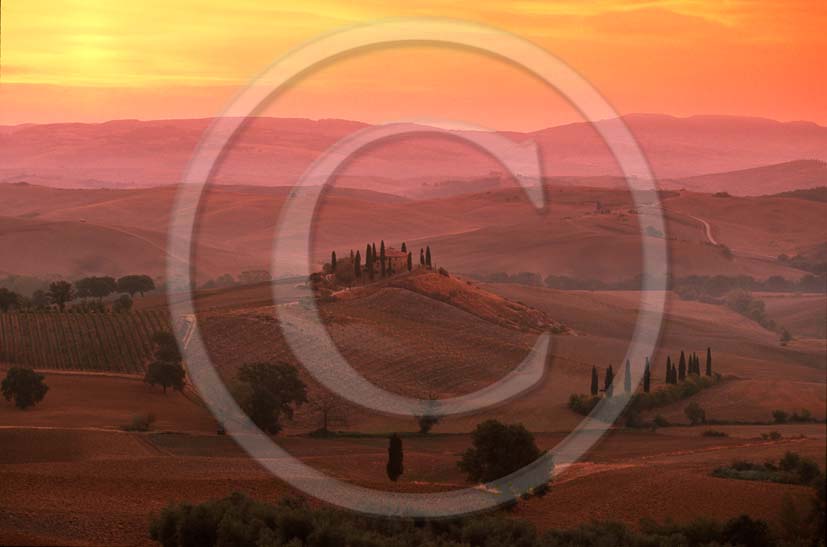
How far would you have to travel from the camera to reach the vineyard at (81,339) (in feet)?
227

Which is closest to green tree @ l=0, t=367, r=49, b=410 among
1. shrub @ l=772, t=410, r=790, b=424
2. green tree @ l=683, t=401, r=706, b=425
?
green tree @ l=683, t=401, r=706, b=425

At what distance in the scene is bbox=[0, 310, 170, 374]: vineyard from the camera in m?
69.2

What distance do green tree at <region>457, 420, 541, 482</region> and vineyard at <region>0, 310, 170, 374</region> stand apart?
34.6m

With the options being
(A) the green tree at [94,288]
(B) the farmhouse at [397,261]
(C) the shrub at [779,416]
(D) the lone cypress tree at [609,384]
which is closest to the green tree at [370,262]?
(B) the farmhouse at [397,261]

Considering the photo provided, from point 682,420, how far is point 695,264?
98.2 m

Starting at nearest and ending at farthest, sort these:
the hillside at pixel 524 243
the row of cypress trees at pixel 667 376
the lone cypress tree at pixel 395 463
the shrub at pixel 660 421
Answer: the lone cypress tree at pixel 395 463 → the shrub at pixel 660 421 → the row of cypress trees at pixel 667 376 → the hillside at pixel 524 243

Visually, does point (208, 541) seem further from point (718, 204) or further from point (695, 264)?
point (718, 204)

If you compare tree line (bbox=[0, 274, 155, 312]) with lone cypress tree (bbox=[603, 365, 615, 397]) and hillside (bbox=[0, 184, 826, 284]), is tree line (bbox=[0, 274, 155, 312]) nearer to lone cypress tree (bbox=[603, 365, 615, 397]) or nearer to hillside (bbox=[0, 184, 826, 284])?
hillside (bbox=[0, 184, 826, 284])

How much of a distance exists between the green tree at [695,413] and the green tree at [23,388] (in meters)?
31.9

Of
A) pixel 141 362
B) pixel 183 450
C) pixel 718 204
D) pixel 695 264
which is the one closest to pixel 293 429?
pixel 183 450

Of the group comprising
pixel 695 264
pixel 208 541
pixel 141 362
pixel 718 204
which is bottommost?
pixel 208 541

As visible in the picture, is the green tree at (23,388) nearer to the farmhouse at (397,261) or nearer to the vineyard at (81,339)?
the vineyard at (81,339)

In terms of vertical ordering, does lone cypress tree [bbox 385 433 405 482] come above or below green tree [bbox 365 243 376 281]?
below

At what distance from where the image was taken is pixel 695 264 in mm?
138250
